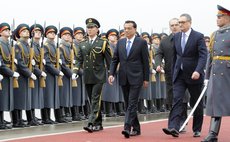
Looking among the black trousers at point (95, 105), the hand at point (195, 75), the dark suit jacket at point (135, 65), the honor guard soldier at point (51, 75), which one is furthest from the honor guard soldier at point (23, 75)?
the hand at point (195, 75)

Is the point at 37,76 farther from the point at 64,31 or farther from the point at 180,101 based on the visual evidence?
the point at 180,101

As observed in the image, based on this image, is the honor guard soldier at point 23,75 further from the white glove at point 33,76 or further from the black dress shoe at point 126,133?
the black dress shoe at point 126,133

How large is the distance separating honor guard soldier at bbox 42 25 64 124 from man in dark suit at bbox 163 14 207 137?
3.21 m

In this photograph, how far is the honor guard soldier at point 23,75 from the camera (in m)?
11.5

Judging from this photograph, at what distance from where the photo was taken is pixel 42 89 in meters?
12.4

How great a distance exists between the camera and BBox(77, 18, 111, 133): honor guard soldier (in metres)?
10.7

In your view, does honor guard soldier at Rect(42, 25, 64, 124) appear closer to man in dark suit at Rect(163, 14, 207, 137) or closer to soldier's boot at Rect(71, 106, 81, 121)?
soldier's boot at Rect(71, 106, 81, 121)

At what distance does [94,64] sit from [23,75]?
1.47 metres

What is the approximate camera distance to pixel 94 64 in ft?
35.6

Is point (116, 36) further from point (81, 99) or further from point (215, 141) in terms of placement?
point (215, 141)

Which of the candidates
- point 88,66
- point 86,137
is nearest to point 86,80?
point 88,66

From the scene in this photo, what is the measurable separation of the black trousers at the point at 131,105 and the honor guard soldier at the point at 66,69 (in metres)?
2.86

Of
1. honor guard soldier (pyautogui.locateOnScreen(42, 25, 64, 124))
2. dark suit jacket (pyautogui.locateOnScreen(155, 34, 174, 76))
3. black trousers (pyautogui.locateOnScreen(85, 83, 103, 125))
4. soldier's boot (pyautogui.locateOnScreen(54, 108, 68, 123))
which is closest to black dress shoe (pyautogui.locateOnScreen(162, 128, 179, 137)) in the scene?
black trousers (pyautogui.locateOnScreen(85, 83, 103, 125))

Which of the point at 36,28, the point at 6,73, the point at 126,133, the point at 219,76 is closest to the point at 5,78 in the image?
the point at 6,73
